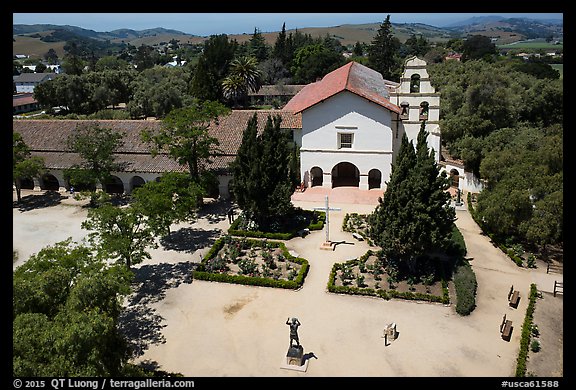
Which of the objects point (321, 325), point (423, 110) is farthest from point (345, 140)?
point (321, 325)

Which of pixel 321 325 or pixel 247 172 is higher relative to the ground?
pixel 247 172

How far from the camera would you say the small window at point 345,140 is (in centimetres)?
3962

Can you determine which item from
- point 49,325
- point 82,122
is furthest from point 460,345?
point 82,122

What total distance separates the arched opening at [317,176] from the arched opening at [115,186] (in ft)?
55.3

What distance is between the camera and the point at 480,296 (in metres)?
24.6

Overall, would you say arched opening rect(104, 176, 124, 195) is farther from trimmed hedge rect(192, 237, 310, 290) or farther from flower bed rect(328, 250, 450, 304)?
flower bed rect(328, 250, 450, 304)

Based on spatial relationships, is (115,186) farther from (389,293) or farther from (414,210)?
(414,210)

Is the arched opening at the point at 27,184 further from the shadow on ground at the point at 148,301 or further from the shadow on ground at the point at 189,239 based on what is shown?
the shadow on ground at the point at 148,301

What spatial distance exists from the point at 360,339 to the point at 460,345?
4352 mm

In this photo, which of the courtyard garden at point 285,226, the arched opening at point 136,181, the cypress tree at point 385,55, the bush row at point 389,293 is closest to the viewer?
the bush row at point 389,293

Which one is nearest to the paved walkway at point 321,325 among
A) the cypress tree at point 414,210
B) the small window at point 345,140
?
the cypress tree at point 414,210

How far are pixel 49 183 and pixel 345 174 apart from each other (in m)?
27.3

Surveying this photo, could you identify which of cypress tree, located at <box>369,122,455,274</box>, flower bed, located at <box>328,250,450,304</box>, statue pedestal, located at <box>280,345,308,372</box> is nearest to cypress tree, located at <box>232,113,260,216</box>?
flower bed, located at <box>328,250,450,304</box>

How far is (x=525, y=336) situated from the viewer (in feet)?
67.3
